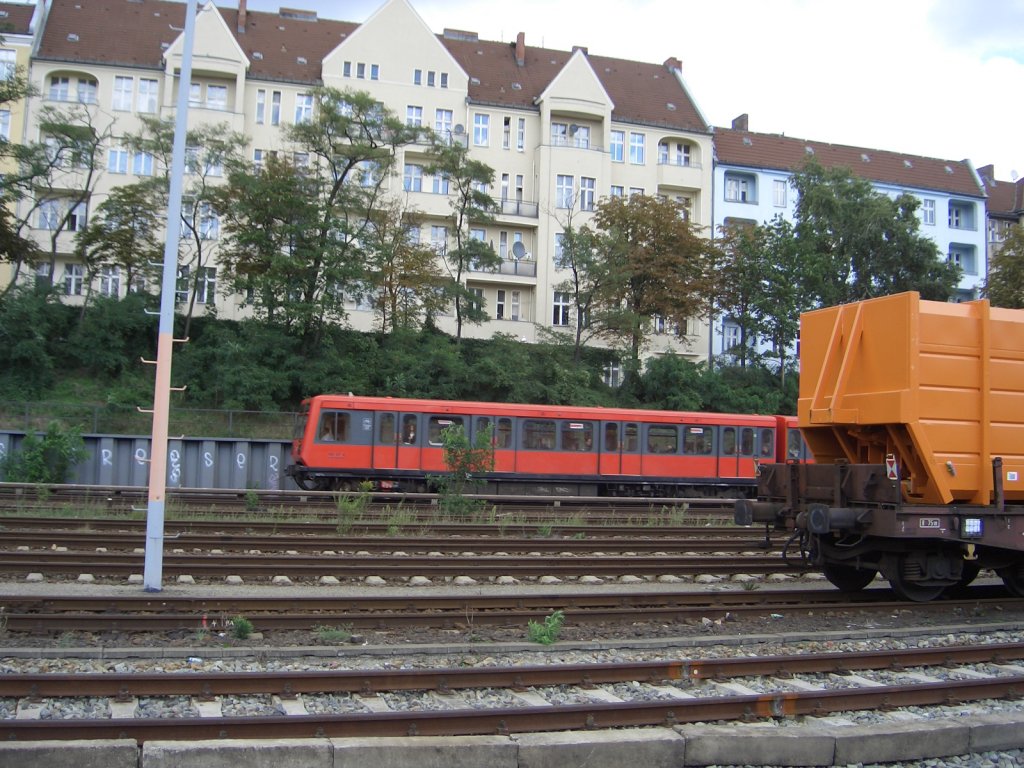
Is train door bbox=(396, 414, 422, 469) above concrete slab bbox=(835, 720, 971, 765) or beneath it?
above

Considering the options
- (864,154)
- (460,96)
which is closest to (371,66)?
(460,96)

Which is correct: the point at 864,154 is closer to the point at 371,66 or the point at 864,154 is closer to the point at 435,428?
the point at 371,66

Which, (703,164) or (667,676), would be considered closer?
(667,676)

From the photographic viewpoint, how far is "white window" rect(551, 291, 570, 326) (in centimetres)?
4658

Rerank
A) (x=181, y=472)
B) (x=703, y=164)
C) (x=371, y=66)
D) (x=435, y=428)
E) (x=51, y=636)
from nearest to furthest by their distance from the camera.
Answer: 1. (x=51, y=636)
2. (x=435, y=428)
3. (x=181, y=472)
4. (x=371, y=66)
5. (x=703, y=164)

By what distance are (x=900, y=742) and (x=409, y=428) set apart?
18917 millimetres

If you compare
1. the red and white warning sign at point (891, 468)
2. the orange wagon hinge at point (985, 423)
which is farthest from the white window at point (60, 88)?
the orange wagon hinge at point (985, 423)

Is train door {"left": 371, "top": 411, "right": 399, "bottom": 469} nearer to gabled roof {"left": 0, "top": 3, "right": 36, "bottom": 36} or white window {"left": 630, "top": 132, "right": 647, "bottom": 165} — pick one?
white window {"left": 630, "top": 132, "right": 647, "bottom": 165}

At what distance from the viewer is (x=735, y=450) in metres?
26.7

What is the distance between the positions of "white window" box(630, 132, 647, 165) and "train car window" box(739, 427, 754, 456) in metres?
27.3

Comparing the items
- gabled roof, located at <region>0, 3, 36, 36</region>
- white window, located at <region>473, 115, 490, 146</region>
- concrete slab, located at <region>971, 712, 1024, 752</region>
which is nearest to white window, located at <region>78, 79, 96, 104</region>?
gabled roof, located at <region>0, 3, 36, 36</region>

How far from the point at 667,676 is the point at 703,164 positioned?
157 feet

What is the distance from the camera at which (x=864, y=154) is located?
59.2 metres

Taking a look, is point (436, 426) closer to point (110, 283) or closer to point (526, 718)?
point (526, 718)
